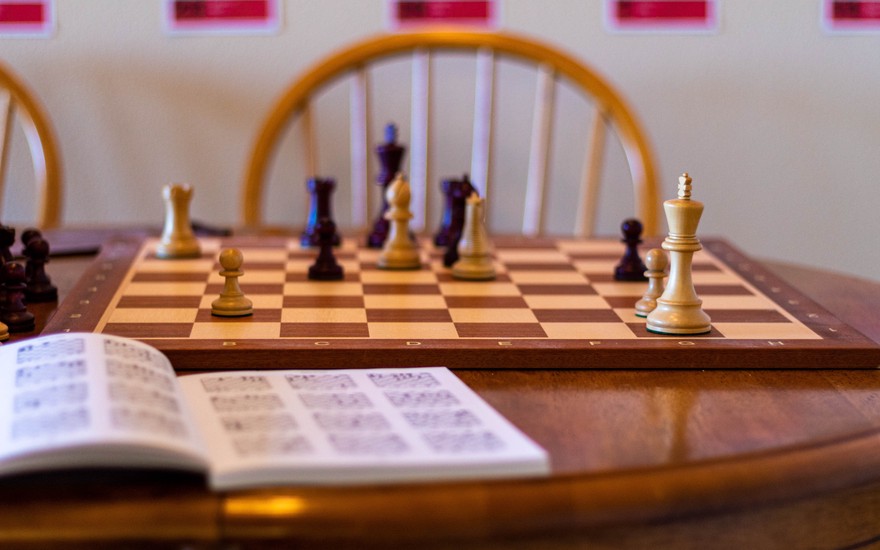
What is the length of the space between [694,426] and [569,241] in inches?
38.3

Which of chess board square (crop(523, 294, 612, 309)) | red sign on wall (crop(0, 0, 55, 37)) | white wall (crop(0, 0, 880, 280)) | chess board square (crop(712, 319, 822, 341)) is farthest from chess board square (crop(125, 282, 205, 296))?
red sign on wall (crop(0, 0, 55, 37))

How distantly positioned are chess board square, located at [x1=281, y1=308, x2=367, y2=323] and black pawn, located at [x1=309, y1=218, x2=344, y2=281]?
196 mm

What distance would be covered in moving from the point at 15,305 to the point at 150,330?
7.0 inches

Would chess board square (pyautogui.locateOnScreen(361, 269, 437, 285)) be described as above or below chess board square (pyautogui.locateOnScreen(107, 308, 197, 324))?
above

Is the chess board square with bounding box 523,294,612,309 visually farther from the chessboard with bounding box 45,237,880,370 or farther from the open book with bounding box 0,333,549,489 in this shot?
the open book with bounding box 0,333,549,489

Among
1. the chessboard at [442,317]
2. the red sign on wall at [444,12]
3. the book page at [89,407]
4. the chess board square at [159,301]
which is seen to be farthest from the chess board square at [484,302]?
the red sign on wall at [444,12]

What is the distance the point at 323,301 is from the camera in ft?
4.59

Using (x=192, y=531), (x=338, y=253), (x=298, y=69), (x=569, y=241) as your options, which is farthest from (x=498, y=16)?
(x=192, y=531)

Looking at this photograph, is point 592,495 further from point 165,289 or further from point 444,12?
point 444,12

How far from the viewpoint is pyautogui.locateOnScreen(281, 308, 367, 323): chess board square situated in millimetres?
1286

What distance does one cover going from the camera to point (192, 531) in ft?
2.51

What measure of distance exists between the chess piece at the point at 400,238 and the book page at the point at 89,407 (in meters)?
0.61

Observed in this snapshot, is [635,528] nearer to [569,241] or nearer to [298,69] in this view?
[569,241]

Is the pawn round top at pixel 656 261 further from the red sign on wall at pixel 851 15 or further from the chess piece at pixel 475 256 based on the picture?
the red sign on wall at pixel 851 15
